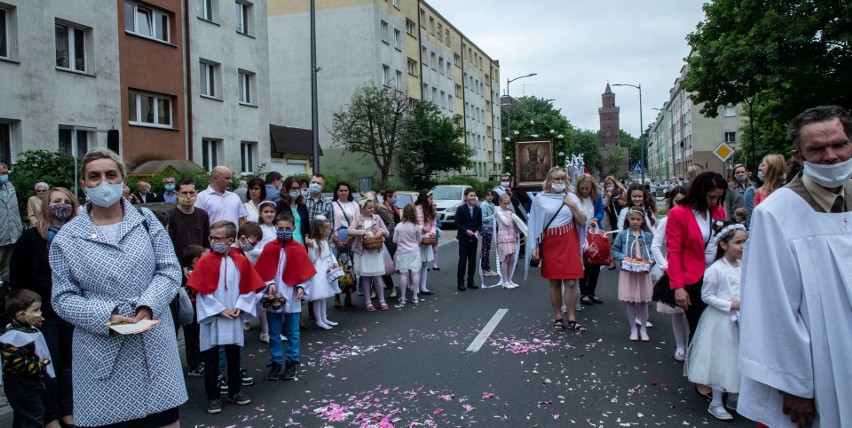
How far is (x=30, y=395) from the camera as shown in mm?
4730

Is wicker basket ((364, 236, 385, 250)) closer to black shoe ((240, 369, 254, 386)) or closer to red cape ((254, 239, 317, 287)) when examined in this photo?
→ red cape ((254, 239, 317, 287))

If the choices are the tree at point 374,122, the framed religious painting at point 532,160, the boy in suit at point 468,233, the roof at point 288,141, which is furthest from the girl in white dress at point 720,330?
the tree at point 374,122

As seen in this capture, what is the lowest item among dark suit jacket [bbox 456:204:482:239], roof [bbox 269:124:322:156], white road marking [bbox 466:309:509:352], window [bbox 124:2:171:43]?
white road marking [bbox 466:309:509:352]

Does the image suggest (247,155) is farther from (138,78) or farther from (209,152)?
(138,78)

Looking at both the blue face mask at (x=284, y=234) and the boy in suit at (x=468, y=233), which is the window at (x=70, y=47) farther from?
the blue face mask at (x=284, y=234)

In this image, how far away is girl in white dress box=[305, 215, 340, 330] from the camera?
8352 millimetres

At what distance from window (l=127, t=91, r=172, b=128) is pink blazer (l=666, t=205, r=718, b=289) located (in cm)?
2051

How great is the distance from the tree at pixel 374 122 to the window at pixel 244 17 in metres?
9.49

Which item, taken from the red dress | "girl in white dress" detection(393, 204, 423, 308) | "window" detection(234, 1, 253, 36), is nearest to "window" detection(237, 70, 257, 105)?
"window" detection(234, 1, 253, 36)

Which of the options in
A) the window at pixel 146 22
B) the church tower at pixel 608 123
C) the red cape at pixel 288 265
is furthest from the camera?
the church tower at pixel 608 123

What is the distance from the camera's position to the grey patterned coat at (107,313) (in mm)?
3291

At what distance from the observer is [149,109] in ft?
77.4

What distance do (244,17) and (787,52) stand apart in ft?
71.9

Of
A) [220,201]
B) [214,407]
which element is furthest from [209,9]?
[214,407]
